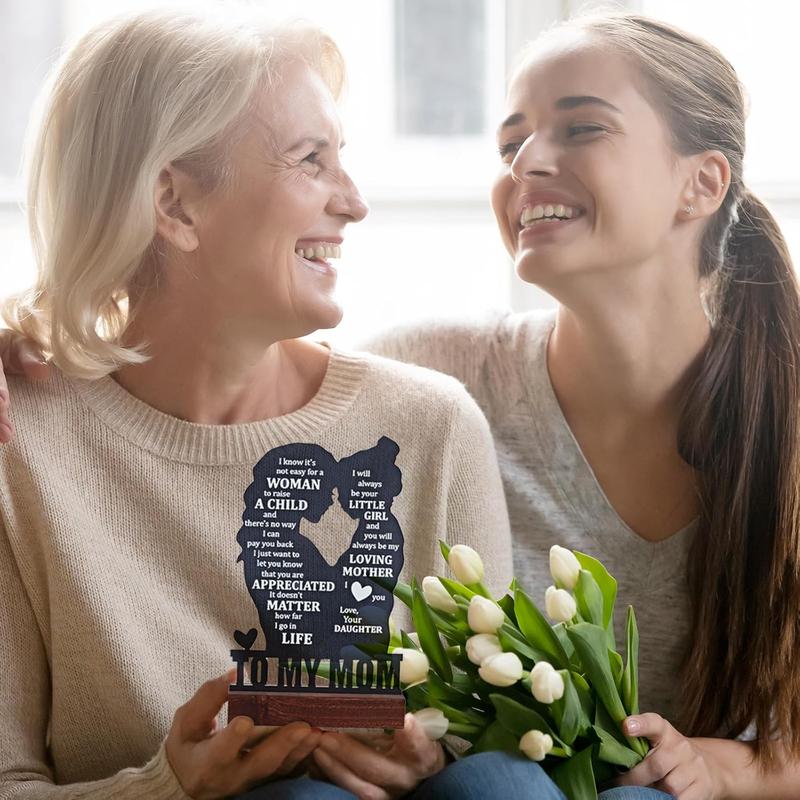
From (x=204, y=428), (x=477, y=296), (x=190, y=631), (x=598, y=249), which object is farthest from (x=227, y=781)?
(x=477, y=296)

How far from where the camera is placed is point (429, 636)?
3.92ft

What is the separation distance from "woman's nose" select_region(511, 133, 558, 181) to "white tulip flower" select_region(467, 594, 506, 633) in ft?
2.13

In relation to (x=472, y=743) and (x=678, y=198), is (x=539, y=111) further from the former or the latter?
(x=472, y=743)

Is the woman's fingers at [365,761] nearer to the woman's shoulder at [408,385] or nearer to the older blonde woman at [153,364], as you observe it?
the older blonde woman at [153,364]

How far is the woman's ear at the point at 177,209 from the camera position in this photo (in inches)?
54.0

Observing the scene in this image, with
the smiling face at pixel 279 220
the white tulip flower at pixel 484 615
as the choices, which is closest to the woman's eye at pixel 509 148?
the smiling face at pixel 279 220

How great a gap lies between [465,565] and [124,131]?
654mm

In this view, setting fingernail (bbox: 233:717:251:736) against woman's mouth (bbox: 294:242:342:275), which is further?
woman's mouth (bbox: 294:242:342:275)

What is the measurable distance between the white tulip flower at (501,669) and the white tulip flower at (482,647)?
0.4 inches

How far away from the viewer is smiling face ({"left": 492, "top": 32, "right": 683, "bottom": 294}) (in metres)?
1.52

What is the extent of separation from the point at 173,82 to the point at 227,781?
0.79 metres

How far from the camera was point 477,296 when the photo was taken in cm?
234

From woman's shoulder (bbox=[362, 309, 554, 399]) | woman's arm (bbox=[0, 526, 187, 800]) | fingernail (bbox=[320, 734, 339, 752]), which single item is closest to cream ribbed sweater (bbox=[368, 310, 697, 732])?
woman's shoulder (bbox=[362, 309, 554, 399])

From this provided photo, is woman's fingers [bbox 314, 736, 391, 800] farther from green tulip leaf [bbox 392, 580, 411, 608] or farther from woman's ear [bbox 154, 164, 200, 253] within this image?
woman's ear [bbox 154, 164, 200, 253]
